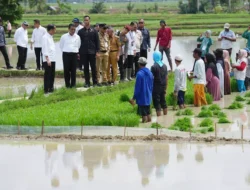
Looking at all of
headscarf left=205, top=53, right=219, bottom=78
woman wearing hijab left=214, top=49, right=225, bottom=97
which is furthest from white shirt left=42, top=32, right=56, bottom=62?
woman wearing hijab left=214, top=49, right=225, bottom=97

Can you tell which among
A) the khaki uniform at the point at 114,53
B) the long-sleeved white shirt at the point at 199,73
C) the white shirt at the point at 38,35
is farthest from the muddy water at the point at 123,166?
the white shirt at the point at 38,35

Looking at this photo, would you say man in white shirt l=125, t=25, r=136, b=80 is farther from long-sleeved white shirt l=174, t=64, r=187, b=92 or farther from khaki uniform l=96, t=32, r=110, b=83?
long-sleeved white shirt l=174, t=64, r=187, b=92

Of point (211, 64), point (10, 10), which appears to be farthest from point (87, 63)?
point (10, 10)

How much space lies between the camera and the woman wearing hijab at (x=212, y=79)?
17156 mm

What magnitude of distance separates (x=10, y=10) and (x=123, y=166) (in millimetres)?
29065

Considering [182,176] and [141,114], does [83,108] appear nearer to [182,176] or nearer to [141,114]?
[141,114]

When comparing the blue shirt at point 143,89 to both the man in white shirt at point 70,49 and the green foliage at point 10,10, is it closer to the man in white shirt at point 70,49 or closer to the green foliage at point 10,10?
the man in white shirt at point 70,49

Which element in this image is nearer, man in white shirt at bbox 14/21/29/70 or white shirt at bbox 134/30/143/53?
white shirt at bbox 134/30/143/53

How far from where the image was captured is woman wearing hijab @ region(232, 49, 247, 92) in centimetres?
1800

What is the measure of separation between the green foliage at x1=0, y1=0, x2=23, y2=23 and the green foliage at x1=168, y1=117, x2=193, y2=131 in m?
24.2

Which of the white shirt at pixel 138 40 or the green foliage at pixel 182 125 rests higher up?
the white shirt at pixel 138 40

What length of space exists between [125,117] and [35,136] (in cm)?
163

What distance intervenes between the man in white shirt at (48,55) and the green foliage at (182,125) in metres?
4.28

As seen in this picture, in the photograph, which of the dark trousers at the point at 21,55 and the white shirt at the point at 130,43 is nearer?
the white shirt at the point at 130,43
